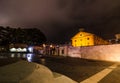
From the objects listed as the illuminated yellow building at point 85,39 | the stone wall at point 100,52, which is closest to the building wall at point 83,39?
the illuminated yellow building at point 85,39

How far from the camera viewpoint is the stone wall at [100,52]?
90.6ft

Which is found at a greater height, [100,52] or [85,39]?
[85,39]

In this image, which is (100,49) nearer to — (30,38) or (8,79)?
(8,79)

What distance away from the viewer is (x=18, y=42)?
198 ft

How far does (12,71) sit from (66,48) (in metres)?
32.1

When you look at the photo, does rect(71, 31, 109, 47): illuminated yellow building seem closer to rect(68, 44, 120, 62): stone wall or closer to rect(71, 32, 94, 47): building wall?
rect(71, 32, 94, 47): building wall

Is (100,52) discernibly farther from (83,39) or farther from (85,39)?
(83,39)

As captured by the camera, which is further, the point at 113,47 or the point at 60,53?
the point at 60,53

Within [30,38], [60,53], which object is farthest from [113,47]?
[30,38]

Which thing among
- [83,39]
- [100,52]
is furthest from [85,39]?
[100,52]

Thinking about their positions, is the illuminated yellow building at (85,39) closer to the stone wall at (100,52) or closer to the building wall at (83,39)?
the building wall at (83,39)

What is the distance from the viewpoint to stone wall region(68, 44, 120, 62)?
27630mm

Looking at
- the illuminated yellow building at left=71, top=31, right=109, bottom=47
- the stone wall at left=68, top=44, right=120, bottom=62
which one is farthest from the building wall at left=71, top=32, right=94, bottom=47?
the stone wall at left=68, top=44, right=120, bottom=62

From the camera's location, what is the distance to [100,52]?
98.9ft
